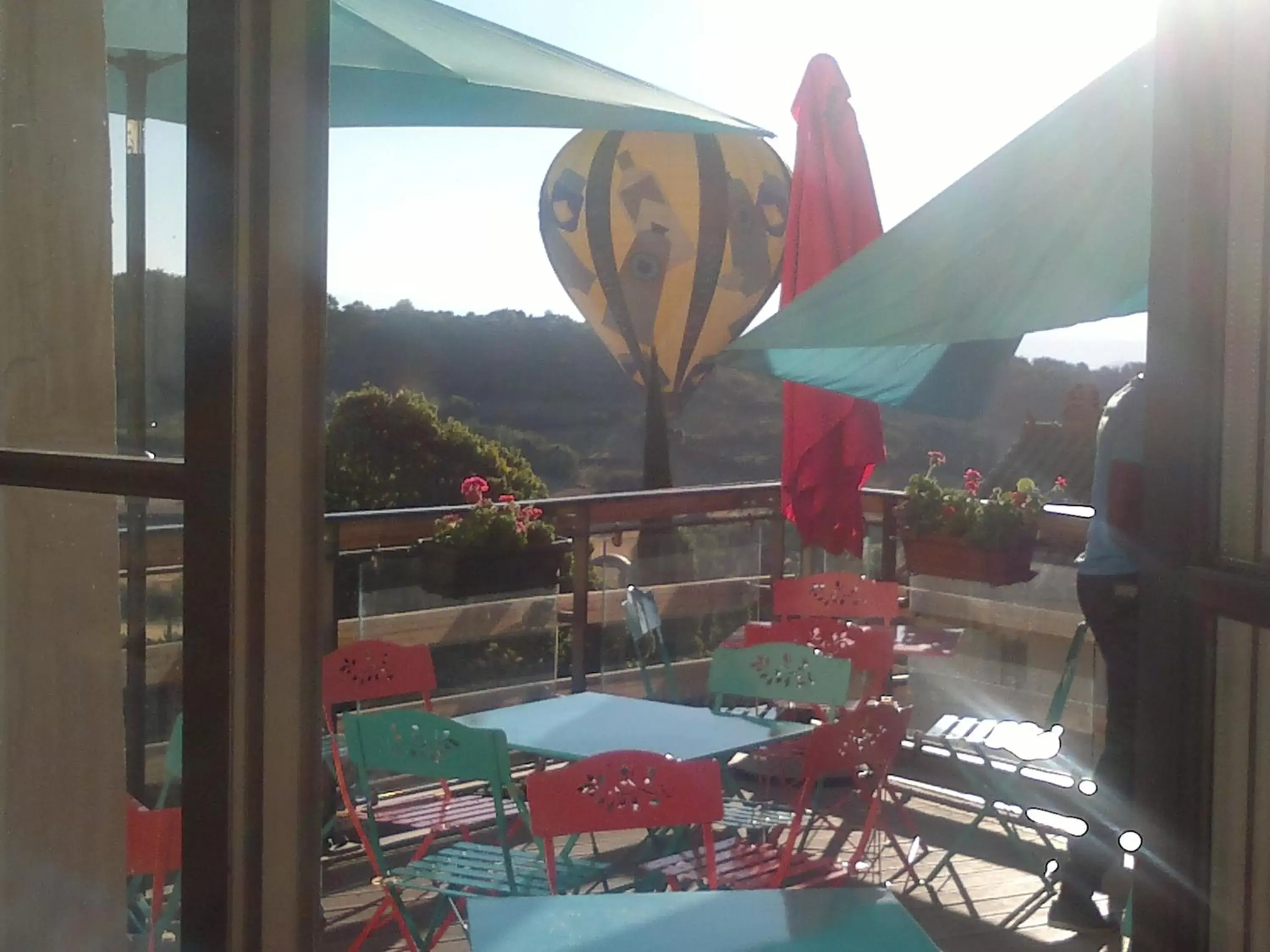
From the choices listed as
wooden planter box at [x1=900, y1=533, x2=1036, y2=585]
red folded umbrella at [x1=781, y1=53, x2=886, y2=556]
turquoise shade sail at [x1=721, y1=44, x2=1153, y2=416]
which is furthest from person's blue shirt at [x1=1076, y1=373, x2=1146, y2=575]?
wooden planter box at [x1=900, y1=533, x2=1036, y2=585]

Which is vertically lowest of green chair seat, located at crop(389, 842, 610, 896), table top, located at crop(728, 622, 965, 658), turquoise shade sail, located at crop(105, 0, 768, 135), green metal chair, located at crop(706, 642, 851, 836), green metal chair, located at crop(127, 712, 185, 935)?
green chair seat, located at crop(389, 842, 610, 896)

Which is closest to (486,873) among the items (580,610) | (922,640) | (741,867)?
(741,867)

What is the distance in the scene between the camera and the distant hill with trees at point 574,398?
13.0 m

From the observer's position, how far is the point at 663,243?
10.8m

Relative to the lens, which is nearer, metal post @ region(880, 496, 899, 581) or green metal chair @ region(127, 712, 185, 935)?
green metal chair @ region(127, 712, 185, 935)

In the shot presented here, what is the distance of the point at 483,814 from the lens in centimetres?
326

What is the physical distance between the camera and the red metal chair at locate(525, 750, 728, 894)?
207cm

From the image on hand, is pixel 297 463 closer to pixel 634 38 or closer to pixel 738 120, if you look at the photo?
pixel 738 120

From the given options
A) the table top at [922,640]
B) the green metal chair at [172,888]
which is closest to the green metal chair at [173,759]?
the green metal chair at [172,888]

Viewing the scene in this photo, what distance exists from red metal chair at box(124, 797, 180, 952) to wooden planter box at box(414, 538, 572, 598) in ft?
9.20

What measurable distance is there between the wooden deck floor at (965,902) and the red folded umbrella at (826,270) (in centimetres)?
118

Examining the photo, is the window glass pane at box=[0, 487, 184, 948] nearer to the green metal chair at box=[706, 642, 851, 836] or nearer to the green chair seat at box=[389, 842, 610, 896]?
the green chair seat at box=[389, 842, 610, 896]

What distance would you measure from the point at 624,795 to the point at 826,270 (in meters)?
2.85

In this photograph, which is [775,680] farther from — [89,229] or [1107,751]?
[89,229]
